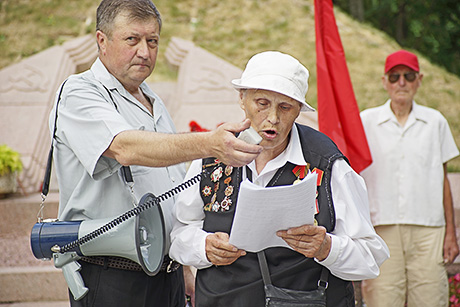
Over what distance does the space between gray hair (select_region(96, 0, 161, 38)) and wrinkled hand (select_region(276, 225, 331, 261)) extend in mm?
1211

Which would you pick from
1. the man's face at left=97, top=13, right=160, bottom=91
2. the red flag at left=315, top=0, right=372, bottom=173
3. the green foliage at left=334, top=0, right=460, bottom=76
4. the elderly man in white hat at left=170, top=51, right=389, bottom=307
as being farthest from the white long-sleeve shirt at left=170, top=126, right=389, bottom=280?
the green foliage at left=334, top=0, right=460, bottom=76

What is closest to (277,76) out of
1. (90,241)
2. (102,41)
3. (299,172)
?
(299,172)

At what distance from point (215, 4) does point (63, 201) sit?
9536mm

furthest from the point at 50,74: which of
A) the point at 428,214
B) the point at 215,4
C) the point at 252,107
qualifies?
the point at 252,107

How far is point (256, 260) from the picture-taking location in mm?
2299

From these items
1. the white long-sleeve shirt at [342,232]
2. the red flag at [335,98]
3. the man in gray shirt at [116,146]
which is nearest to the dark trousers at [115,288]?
the man in gray shirt at [116,146]

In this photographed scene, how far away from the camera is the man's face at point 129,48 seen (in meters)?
2.55

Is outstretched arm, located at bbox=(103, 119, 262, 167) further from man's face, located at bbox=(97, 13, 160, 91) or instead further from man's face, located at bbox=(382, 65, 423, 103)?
man's face, located at bbox=(382, 65, 423, 103)

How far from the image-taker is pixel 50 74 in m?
8.56

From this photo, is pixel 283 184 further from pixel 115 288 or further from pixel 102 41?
pixel 102 41

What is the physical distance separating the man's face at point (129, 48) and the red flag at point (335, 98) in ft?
5.83

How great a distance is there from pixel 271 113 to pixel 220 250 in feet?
1.96

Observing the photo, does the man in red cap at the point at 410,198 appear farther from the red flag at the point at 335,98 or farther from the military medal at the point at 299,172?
the military medal at the point at 299,172

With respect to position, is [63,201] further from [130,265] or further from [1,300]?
[1,300]
